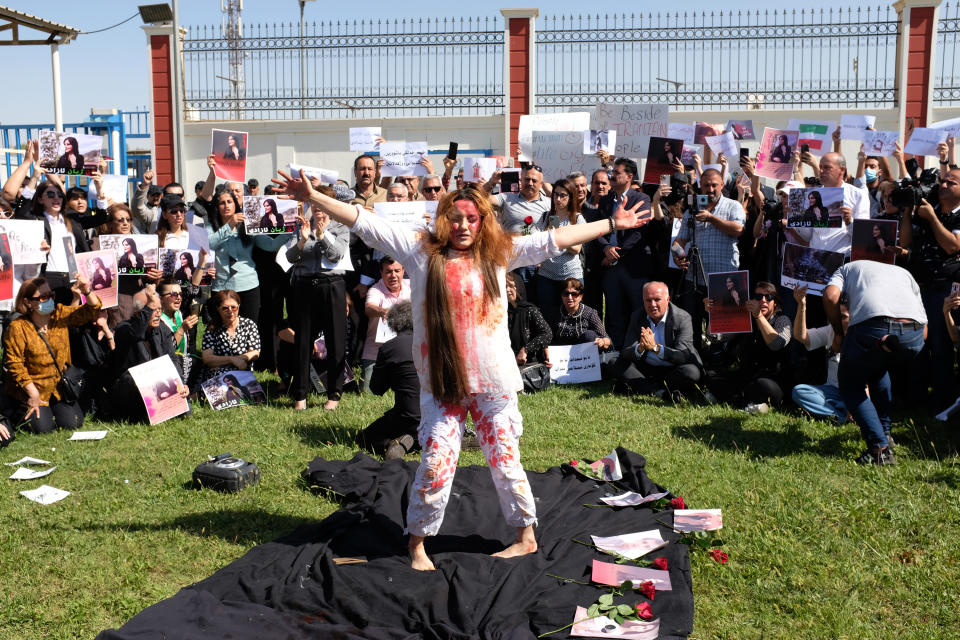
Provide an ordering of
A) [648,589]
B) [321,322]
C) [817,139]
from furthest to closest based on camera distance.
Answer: [817,139] → [321,322] → [648,589]

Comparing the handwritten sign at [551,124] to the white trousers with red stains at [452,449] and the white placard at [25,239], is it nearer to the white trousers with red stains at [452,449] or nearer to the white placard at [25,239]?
the white placard at [25,239]

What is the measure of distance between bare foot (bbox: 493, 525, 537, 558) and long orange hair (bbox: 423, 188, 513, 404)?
897mm

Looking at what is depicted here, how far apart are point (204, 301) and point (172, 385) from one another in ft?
6.20

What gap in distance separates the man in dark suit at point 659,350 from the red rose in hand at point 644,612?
436 cm

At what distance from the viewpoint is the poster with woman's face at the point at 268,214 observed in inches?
354

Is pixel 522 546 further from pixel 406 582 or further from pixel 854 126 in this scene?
pixel 854 126

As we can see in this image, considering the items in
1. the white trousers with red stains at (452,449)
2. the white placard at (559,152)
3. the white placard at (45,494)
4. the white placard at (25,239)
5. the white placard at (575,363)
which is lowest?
the white placard at (45,494)

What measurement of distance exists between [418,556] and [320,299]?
3.81 m

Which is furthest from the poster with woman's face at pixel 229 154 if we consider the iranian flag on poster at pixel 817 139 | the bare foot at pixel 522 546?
the iranian flag on poster at pixel 817 139

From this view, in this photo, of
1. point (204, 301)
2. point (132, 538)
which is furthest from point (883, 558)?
point (204, 301)

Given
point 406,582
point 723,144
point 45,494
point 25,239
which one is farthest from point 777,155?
point 45,494

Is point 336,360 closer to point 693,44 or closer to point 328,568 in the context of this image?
point 328,568

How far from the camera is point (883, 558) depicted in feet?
17.0

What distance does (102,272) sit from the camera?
28.4 feet
